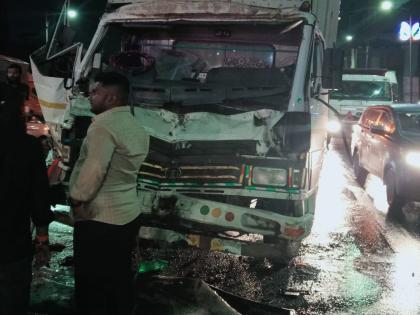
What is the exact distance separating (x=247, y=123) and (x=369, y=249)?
2.77m

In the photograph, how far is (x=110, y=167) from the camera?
9.31 feet

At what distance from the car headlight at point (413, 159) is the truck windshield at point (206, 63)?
2.98 metres

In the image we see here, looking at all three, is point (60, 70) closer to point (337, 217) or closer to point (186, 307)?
point (186, 307)

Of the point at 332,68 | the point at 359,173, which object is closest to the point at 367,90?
the point at 359,173

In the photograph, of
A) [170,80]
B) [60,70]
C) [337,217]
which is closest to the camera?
[170,80]

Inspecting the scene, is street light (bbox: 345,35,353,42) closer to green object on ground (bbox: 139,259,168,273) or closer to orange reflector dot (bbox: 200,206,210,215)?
orange reflector dot (bbox: 200,206,210,215)

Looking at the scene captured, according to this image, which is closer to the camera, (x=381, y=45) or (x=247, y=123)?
(x=247, y=123)

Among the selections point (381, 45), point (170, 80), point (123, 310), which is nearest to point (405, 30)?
point (381, 45)

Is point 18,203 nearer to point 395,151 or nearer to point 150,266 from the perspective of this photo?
point 150,266

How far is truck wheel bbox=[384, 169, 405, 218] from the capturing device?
7.95 metres

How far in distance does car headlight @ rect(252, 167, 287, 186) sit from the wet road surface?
1.06 m

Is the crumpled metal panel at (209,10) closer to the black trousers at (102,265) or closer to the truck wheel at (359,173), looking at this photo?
the black trousers at (102,265)

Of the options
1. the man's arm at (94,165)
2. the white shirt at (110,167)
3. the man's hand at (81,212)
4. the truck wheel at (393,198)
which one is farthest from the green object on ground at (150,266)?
the truck wheel at (393,198)

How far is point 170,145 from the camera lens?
15.0ft
